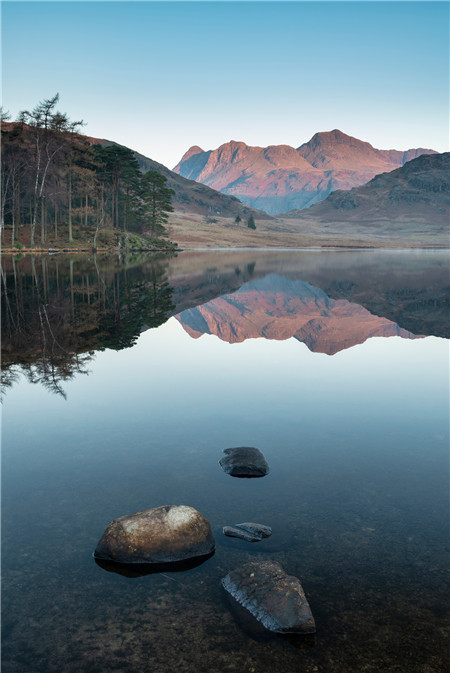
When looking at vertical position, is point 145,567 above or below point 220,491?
below

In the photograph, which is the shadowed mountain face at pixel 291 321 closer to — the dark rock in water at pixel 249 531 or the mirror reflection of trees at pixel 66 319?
the mirror reflection of trees at pixel 66 319

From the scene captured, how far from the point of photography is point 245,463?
8859mm

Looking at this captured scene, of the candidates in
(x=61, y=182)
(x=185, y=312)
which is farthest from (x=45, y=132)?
(x=185, y=312)

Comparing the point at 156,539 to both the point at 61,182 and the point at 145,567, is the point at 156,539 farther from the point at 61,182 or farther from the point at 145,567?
the point at 61,182

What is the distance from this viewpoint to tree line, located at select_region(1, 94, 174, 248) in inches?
3018

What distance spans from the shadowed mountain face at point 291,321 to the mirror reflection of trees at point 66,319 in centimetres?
255

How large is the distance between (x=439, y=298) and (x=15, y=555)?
3423 centimetres

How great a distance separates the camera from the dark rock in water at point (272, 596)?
5.38 meters

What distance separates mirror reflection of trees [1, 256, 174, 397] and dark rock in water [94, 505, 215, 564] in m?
7.14

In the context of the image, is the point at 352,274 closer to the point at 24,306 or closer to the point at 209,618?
the point at 24,306

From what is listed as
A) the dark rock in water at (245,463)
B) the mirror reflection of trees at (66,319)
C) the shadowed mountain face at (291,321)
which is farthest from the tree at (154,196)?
the dark rock in water at (245,463)

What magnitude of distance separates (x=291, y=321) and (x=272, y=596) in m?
20.9

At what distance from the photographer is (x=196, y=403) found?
12688 millimetres

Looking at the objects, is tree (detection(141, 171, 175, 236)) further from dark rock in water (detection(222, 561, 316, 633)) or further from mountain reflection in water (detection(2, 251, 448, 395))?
dark rock in water (detection(222, 561, 316, 633))
